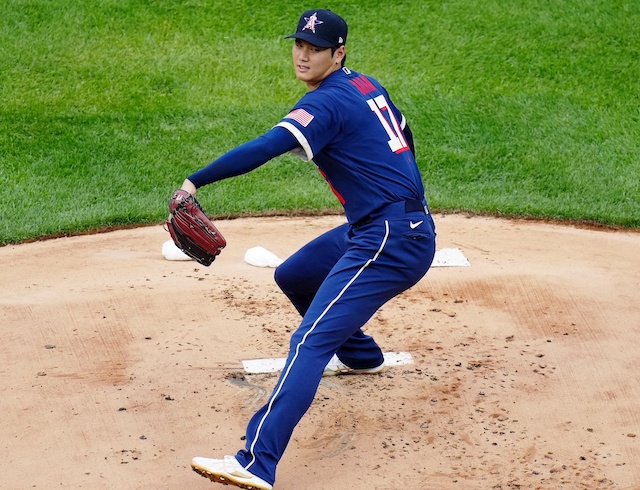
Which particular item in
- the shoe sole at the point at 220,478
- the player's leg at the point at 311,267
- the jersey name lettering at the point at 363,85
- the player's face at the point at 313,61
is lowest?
the shoe sole at the point at 220,478

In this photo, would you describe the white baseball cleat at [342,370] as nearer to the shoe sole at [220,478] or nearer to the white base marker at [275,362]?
the white base marker at [275,362]

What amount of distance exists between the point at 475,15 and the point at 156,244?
550 centimetres

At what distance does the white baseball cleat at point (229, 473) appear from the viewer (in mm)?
3879

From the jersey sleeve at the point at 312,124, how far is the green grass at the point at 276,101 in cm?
415

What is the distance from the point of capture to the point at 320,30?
13.9 feet

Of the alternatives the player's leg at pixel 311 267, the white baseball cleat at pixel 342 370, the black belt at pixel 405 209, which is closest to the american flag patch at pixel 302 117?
the black belt at pixel 405 209

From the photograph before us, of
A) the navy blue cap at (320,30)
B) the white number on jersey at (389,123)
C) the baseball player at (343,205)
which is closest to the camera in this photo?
the baseball player at (343,205)

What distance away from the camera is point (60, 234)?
25.5 feet

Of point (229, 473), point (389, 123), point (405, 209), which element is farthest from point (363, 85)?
point (229, 473)

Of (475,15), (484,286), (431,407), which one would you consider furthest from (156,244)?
(475,15)

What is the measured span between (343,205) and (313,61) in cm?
66

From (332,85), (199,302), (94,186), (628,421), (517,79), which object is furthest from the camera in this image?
(517,79)

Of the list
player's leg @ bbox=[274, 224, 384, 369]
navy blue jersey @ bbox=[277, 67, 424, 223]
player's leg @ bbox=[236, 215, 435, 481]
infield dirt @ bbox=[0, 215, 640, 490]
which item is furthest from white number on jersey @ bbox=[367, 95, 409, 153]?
infield dirt @ bbox=[0, 215, 640, 490]

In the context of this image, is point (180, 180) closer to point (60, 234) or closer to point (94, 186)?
point (94, 186)
